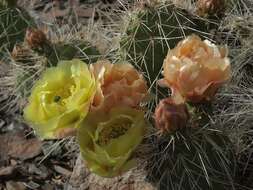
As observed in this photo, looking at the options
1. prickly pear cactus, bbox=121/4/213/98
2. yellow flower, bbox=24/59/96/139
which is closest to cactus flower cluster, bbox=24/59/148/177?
yellow flower, bbox=24/59/96/139

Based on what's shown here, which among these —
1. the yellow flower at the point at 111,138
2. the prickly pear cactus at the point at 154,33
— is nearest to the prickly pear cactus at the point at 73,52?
the prickly pear cactus at the point at 154,33

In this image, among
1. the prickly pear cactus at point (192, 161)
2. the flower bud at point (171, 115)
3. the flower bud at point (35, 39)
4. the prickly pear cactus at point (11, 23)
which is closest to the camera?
the flower bud at point (171, 115)

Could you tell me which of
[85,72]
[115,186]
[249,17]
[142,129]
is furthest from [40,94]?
[249,17]

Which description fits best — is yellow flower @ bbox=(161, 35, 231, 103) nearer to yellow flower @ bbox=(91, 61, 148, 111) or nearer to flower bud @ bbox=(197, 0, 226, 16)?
yellow flower @ bbox=(91, 61, 148, 111)

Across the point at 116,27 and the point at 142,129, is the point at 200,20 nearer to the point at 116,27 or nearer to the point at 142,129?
the point at 116,27

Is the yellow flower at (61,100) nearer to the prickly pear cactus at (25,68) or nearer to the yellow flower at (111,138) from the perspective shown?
the yellow flower at (111,138)

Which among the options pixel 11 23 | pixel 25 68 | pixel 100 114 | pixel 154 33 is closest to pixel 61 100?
pixel 100 114

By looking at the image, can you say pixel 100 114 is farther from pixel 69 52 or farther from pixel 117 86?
pixel 69 52

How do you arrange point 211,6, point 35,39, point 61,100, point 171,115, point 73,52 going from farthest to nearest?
point 73,52, point 35,39, point 211,6, point 61,100, point 171,115
